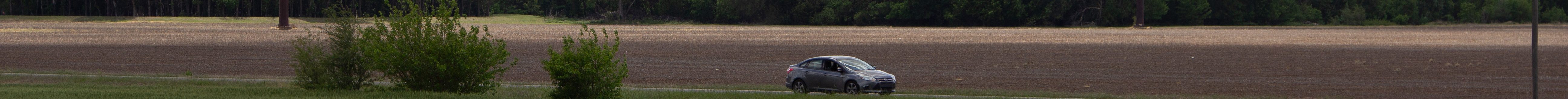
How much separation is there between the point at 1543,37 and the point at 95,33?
37844 mm

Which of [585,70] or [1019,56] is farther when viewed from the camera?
[1019,56]

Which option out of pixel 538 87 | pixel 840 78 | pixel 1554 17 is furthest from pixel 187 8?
pixel 1554 17

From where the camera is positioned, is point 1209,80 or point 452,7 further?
point 1209,80

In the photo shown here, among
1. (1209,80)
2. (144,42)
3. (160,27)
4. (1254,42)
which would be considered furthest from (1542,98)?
(160,27)

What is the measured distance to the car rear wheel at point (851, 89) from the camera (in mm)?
12695

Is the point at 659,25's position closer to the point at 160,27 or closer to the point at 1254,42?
the point at 160,27

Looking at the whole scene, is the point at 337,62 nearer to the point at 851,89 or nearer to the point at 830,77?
the point at 830,77

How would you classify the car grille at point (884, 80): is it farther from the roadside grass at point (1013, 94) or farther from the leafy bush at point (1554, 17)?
the leafy bush at point (1554, 17)

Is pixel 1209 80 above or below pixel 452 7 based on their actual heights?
below

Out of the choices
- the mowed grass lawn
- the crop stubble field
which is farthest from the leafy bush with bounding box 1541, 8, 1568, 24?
the mowed grass lawn

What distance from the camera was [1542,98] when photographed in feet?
49.4

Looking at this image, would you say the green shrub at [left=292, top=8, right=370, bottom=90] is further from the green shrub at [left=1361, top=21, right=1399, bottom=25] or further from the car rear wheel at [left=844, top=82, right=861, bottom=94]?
the green shrub at [left=1361, top=21, right=1399, bottom=25]

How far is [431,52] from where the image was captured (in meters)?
11.2

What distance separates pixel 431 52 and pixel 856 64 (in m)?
4.41
